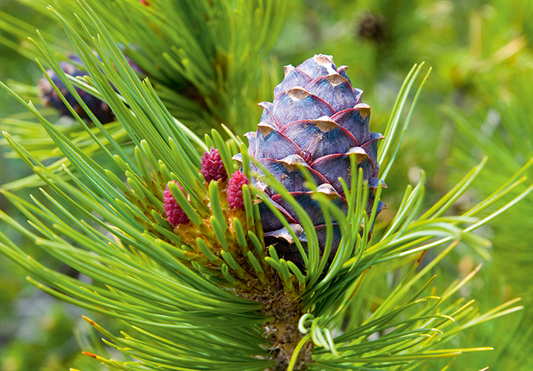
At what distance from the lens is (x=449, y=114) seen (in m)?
0.77

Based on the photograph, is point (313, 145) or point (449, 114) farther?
point (449, 114)

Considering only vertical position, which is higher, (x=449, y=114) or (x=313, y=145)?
(x=449, y=114)

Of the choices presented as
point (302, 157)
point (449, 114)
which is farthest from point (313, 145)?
point (449, 114)

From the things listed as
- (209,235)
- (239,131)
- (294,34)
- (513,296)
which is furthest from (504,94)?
(294,34)

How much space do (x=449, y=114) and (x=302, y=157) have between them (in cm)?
57

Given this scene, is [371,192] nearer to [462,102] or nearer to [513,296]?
[513,296]

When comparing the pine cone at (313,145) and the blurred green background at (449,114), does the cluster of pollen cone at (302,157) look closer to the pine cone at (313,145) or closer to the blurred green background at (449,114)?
the pine cone at (313,145)

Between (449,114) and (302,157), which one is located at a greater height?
(449,114)

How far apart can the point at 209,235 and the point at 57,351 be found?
1903 millimetres

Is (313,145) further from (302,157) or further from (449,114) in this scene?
(449,114)

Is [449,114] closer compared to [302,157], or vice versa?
[302,157]

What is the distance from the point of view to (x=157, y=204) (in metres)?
0.32

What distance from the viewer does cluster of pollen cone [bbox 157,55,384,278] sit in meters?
0.31

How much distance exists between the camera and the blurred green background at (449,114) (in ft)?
2.17
